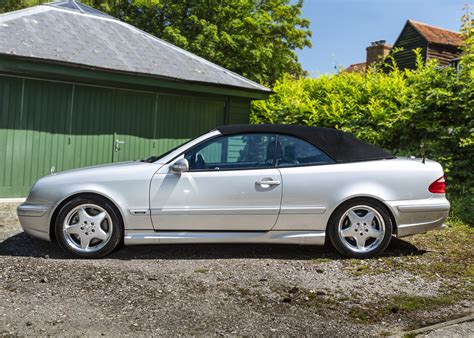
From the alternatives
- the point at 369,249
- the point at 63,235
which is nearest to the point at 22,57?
the point at 63,235

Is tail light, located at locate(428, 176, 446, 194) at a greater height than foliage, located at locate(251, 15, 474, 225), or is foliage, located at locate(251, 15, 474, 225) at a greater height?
foliage, located at locate(251, 15, 474, 225)

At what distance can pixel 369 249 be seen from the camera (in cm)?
569

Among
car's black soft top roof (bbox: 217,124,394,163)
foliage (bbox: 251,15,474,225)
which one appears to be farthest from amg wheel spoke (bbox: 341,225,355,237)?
foliage (bbox: 251,15,474,225)

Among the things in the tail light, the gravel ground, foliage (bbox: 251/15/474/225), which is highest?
foliage (bbox: 251/15/474/225)

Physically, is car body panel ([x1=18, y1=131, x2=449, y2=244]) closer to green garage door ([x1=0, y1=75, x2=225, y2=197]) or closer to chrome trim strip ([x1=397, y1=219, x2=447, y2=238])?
chrome trim strip ([x1=397, y1=219, x2=447, y2=238])

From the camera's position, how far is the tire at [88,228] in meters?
5.48

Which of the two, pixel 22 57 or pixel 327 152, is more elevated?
pixel 22 57

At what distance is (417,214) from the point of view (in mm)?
5664

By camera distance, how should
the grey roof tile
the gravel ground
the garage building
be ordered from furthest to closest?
the grey roof tile → the garage building → the gravel ground

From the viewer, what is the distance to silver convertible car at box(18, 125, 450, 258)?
5496 millimetres

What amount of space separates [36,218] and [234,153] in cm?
226

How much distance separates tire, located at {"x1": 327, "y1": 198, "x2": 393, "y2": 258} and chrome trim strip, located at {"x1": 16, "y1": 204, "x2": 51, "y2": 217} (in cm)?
309

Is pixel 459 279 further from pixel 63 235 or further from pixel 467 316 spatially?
pixel 63 235

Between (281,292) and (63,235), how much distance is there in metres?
2.47
